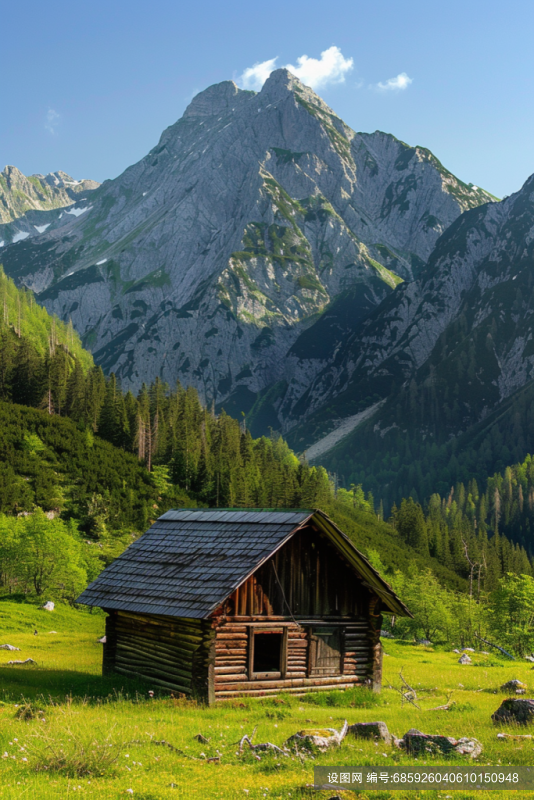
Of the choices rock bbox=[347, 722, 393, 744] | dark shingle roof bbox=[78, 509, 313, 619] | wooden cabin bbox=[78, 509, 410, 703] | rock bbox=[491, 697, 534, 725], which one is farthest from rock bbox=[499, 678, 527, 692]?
rock bbox=[347, 722, 393, 744]

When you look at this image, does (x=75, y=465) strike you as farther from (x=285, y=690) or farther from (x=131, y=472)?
(x=285, y=690)

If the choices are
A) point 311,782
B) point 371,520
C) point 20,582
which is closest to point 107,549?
point 20,582

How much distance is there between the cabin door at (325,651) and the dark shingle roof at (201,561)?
268cm

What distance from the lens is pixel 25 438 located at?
8900 cm

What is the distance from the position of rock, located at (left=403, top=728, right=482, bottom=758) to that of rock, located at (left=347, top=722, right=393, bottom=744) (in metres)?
0.68

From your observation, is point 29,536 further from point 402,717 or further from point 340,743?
point 340,743

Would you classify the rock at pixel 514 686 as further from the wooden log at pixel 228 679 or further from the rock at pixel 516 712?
the wooden log at pixel 228 679

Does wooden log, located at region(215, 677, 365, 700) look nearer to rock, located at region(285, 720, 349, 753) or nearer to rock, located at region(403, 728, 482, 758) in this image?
rock, located at region(285, 720, 349, 753)

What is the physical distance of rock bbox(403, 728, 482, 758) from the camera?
15.2m

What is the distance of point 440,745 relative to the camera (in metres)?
15.4

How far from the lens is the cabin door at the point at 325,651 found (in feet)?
89.1

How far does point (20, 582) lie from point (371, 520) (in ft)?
354

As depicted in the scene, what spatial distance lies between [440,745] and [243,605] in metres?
11.1

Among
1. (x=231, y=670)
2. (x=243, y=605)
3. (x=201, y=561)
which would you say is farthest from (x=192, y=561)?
(x=231, y=670)
